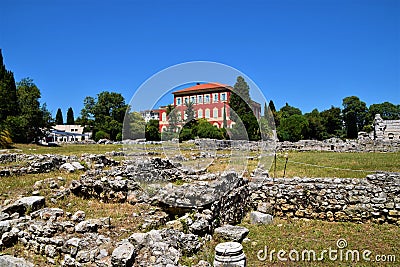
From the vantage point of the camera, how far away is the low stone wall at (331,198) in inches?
329

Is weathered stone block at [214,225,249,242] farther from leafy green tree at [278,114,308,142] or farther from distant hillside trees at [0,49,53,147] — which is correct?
leafy green tree at [278,114,308,142]

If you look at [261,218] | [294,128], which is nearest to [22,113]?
[261,218]

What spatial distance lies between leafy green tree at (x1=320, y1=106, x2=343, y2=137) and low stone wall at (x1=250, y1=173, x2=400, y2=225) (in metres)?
66.8

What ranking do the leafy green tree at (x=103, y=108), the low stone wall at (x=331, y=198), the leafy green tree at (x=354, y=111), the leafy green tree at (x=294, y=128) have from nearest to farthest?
the low stone wall at (x=331, y=198) < the leafy green tree at (x=294, y=128) < the leafy green tree at (x=103, y=108) < the leafy green tree at (x=354, y=111)

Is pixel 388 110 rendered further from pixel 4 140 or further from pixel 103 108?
pixel 4 140

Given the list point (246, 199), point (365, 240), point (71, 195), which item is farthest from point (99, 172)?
point (365, 240)

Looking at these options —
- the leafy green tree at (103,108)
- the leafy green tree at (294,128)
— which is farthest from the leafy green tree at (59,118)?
the leafy green tree at (294,128)

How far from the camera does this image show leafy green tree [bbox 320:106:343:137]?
237ft

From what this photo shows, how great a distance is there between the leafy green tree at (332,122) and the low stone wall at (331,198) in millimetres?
66817

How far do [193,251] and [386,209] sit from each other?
5697mm

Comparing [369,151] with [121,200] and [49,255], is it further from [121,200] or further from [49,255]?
[49,255]

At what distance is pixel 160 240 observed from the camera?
5.56 meters

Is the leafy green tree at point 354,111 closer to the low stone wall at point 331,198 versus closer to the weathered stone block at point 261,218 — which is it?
the low stone wall at point 331,198

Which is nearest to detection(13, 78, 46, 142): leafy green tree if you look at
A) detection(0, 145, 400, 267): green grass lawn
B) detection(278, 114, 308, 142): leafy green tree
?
detection(0, 145, 400, 267): green grass lawn
